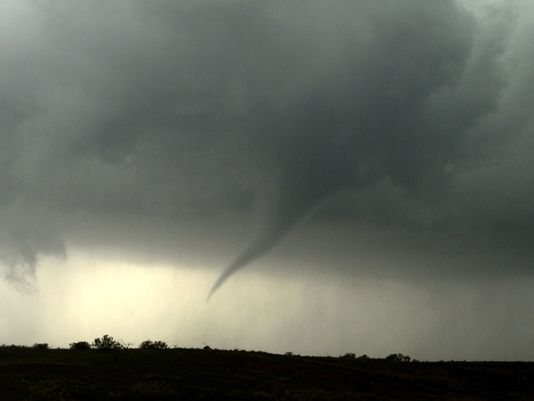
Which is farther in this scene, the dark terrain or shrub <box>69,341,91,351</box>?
shrub <box>69,341,91,351</box>

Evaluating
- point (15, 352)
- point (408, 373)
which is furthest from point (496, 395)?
point (15, 352)

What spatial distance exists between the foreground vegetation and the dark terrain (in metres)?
0.07

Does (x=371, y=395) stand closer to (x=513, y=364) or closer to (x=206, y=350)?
(x=206, y=350)

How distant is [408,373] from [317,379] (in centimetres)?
1430

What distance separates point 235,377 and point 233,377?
203 mm

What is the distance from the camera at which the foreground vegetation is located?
46.1 meters

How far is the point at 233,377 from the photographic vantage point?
182ft

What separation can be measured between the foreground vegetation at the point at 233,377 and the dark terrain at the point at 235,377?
0.07m

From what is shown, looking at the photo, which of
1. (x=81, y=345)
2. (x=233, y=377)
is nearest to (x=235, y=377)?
(x=233, y=377)

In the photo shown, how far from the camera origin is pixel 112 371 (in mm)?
53188

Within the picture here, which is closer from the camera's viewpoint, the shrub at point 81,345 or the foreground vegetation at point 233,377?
the foreground vegetation at point 233,377

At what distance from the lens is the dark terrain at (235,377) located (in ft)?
151

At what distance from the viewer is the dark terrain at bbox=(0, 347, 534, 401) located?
4603 centimetres

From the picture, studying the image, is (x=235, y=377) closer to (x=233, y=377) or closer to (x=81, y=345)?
(x=233, y=377)
